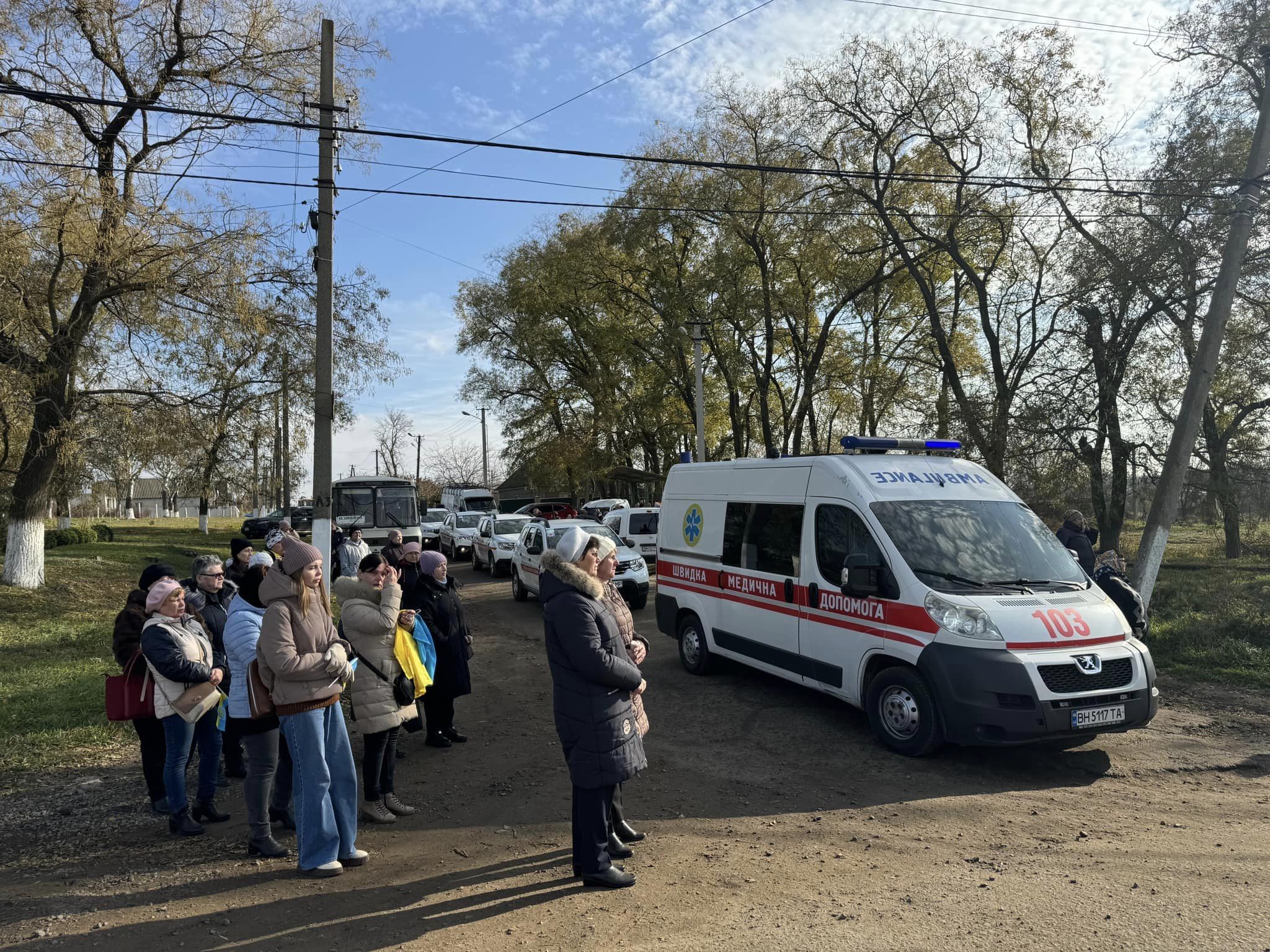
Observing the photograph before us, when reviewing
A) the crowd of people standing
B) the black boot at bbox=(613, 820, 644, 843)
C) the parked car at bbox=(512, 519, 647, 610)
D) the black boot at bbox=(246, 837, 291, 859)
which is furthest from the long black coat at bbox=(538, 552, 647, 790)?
the parked car at bbox=(512, 519, 647, 610)

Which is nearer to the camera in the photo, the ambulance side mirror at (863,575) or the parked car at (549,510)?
the ambulance side mirror at (863,575)

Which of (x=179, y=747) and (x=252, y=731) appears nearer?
(x=252, y=731)

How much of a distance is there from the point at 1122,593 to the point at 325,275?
12.2m

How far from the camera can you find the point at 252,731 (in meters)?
4.81

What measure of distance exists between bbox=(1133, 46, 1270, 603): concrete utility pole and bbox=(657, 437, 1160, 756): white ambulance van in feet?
16.9

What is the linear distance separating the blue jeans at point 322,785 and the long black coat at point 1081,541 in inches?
340

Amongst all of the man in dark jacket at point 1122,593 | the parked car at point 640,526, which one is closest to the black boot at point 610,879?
the man in dark jacket at point 1122,593

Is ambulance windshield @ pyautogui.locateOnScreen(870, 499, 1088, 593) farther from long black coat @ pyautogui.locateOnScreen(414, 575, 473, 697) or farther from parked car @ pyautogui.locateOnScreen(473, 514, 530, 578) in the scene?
parked car @ pyautogui.locateOnScreen(473, 514, 530, 578)

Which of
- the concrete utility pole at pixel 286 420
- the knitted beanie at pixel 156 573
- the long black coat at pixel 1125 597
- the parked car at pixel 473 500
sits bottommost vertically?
the long black coat at pixel 1125 597

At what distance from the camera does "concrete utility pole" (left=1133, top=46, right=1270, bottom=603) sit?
11461 mm

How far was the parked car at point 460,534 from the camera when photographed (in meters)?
29.6

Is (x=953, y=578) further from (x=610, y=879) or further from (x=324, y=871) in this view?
(x=324, y=871)

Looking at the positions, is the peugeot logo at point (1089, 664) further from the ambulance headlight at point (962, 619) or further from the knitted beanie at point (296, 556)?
the knitted beanie at point (296, 556)

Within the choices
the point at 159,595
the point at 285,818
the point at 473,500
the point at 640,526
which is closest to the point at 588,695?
the point at 285,818
